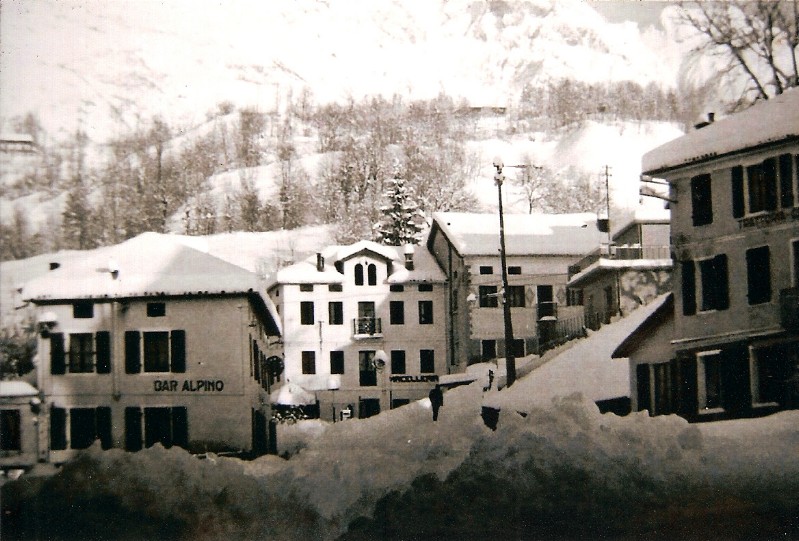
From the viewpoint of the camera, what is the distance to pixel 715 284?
14.8 m

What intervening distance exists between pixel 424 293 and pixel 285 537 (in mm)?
3248

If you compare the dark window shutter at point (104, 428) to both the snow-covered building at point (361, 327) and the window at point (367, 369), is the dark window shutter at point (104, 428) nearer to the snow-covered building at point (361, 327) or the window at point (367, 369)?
the snow-covered building at point (361, 327)

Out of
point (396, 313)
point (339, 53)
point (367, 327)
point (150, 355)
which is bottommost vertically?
point (150, 355)

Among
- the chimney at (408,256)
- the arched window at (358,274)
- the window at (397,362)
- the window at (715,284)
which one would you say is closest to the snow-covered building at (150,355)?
the arched window at (358,274)

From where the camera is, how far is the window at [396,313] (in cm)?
1498

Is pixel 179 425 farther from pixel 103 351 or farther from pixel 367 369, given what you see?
pixel 367 369

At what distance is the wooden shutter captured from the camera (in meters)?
14.2

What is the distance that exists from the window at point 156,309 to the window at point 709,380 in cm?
596

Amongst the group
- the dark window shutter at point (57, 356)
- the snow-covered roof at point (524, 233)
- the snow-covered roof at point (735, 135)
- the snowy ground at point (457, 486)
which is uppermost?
the snow-covered roof at point (735, 135)

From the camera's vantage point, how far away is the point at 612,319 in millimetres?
15289

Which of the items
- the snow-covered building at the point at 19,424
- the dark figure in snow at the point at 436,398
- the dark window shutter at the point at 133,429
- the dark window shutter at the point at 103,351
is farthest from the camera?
the dark figure in snow at the point at 436,398

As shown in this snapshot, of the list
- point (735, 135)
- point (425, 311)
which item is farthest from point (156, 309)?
point (735, 135)

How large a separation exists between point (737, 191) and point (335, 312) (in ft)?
15.4

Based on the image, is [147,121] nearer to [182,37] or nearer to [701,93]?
[182,37]
